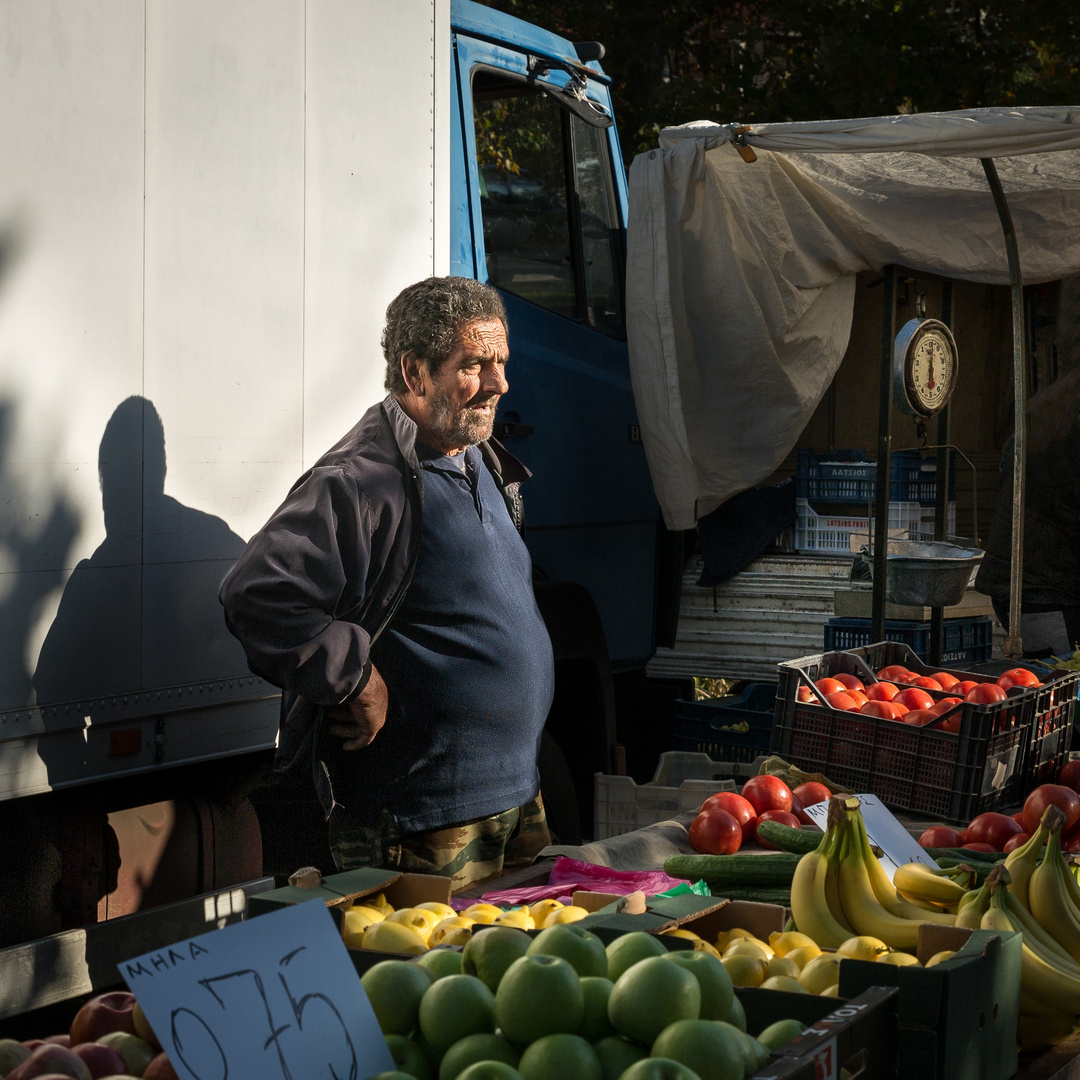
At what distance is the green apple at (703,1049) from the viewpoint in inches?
55.1

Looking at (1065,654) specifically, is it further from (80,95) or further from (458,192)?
(80,95)

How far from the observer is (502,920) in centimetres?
220

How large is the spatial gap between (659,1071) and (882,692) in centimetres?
277

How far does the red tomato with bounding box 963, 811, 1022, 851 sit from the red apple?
7.10ft

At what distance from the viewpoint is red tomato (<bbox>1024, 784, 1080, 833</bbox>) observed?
3.23 meters

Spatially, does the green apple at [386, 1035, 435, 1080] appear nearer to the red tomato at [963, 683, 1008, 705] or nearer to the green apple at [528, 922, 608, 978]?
the green apple at [528, 922, 608, 978]

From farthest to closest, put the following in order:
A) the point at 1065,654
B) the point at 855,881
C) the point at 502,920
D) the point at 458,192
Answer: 1. the point at 1065,654
2. the point at 458,192
3. the point at 855,881
4. the point at 502,920

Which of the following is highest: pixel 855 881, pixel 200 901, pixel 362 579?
pixel 362 579

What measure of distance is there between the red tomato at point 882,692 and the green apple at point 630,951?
2399 mm

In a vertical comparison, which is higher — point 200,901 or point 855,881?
point 855,881

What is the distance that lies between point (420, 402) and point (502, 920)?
4.86 feet

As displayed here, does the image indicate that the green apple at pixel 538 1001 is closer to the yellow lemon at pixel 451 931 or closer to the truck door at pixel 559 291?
the yellow lemon at pixel 451 931

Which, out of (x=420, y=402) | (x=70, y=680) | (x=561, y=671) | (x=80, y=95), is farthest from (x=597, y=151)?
(x=70, y=680)

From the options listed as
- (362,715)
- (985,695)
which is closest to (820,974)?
(362,715)
